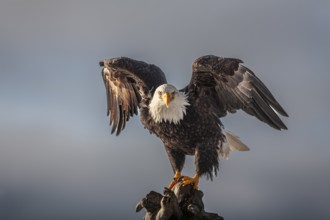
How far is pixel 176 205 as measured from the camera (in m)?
7.41

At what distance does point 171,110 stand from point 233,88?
1.05 meters

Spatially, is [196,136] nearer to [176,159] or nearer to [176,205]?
[176,159]

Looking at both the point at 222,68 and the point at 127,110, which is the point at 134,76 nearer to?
the point at 127,110

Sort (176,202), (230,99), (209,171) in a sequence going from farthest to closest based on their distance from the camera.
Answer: (230,99)
(209,171)
(176,202)

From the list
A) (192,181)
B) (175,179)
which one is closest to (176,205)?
(192,181)

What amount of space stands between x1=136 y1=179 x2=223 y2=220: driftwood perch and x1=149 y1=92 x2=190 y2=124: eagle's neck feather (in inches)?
40.4

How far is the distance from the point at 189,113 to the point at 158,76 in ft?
3.75

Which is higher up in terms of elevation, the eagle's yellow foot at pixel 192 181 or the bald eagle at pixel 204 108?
the bald eagle at pixel 204 108

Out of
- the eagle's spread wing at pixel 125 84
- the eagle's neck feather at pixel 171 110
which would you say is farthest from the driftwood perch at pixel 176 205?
the eagle's spread wing at pixel 125 84

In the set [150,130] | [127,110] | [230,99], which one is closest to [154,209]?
[150,130]

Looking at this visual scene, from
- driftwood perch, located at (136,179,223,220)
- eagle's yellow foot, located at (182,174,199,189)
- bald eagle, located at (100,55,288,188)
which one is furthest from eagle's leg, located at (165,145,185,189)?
driftwood perch, located at (136,179,223,220)

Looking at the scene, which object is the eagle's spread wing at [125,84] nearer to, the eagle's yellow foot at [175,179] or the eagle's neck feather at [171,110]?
the eagle's neck feather at [171,110]

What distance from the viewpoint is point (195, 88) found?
8797mm

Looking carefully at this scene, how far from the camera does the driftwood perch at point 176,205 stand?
24.0ft
